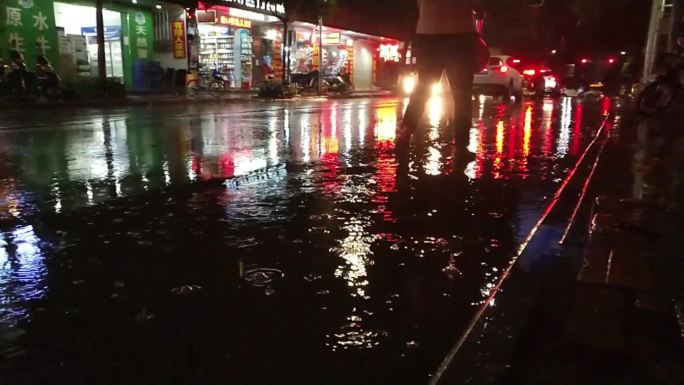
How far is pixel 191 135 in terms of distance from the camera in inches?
305

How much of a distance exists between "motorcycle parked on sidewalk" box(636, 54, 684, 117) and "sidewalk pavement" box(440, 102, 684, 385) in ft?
25.2

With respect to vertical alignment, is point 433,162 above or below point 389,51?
below

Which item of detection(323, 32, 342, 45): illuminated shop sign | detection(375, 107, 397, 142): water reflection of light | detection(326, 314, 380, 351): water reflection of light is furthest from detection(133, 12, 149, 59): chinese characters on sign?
detection(326, 314, 380, 351): water reflection of light

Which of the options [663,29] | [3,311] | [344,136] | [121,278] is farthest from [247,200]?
[663,29]

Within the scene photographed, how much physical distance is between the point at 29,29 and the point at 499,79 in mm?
14872

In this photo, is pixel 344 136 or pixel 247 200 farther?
pixel 344 136

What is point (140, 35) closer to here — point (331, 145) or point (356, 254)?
point (331, 145)

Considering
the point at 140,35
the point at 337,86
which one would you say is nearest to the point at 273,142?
the point at 140,35

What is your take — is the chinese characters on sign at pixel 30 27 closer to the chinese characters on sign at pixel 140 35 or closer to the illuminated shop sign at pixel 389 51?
the chinese characters on sign at pixel 140 35

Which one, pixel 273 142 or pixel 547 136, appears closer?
pixel 273 142

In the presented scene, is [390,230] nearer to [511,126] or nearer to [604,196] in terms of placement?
[604,196]

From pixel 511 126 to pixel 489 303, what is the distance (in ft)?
24.6

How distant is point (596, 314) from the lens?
6.72 feet

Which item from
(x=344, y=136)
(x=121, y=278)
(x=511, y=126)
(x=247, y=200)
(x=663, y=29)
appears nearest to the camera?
(x=121, y=278)
